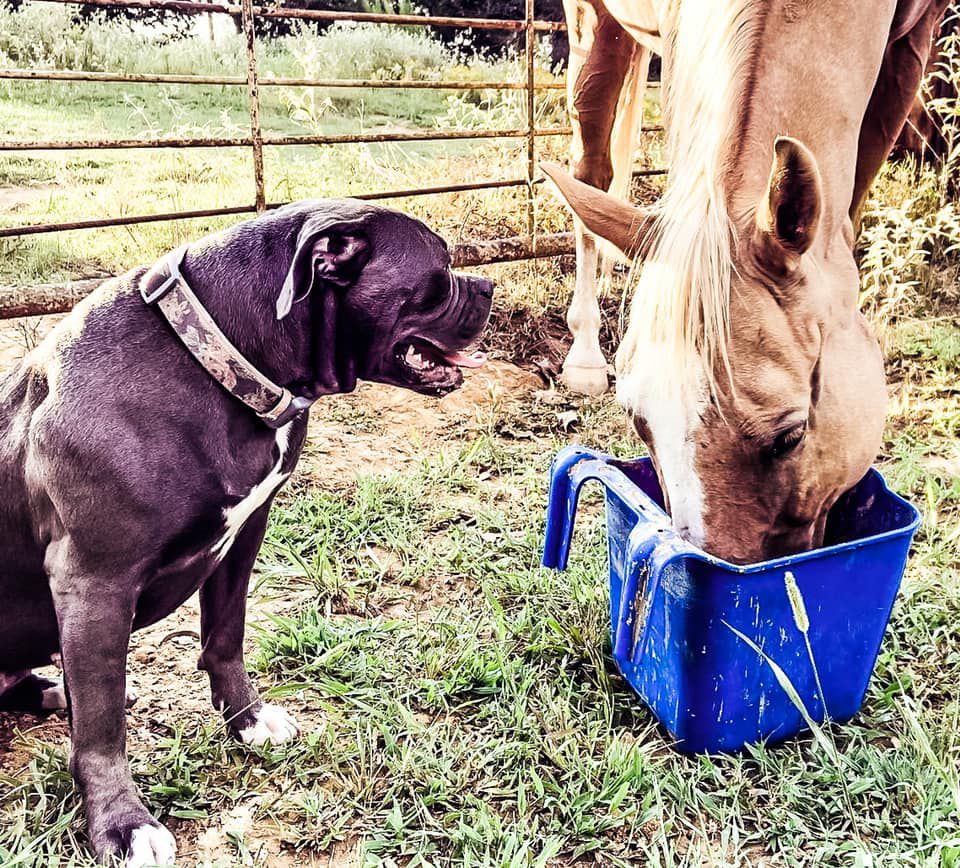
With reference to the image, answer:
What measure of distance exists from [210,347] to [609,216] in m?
0.98

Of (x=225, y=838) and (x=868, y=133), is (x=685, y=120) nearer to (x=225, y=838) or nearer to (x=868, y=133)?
(x=868, y=133)

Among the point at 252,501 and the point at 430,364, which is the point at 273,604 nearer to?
the point at 252,501

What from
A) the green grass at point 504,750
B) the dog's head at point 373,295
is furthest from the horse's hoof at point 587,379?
the dog's head at point 373,295

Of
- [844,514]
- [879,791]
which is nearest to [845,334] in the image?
[844,514]

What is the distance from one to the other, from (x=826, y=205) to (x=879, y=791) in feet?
4.16

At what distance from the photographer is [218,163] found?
6.24m

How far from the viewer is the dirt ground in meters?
1.78

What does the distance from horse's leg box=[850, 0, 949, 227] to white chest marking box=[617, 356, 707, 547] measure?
130 centimetres

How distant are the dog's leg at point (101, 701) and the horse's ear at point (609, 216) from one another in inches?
50.0

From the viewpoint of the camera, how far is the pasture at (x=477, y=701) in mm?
1747

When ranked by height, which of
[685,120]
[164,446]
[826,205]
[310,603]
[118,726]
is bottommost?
[310,603]

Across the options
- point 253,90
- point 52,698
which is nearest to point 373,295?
point 52,698

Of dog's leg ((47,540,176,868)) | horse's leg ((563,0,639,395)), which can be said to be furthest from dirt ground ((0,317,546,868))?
horse's leg ((563,0,639,395))

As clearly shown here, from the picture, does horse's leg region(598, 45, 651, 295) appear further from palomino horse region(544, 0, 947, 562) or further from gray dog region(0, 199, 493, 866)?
gray dog region(0, 199, 493, 866)
